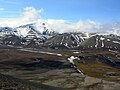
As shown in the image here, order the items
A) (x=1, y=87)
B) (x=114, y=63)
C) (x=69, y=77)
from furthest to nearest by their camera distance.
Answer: (x=114, y=63)
(x=69, y=77)
(x=1, y=87)

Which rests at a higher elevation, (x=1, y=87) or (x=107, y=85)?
(x=1, y=87)

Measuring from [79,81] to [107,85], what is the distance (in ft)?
32.6

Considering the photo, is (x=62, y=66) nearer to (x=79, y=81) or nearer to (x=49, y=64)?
(x=49, y=64)

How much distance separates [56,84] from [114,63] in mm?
94351

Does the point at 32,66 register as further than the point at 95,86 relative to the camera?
Yes

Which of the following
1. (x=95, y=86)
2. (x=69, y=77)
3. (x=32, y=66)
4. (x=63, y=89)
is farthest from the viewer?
(x=32, y=66)

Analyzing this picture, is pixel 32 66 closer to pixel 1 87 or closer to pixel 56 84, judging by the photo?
pixel 56 84

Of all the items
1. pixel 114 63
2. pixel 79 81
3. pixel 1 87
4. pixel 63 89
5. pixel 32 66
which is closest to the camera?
pixel 1 87

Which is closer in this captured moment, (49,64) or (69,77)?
(69,77)

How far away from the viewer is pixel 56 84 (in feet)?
287

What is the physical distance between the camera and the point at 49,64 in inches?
5689

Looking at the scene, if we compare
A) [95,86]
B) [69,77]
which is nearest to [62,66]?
[69,77]

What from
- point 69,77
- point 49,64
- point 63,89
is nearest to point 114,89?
point 63,89

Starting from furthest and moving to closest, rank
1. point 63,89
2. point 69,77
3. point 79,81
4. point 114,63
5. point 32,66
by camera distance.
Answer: point 114,63 → point 32,66 → point 69,77 → point 79,81 → point 63,89
